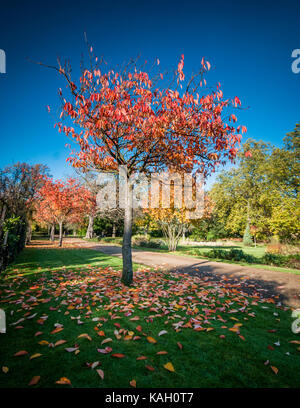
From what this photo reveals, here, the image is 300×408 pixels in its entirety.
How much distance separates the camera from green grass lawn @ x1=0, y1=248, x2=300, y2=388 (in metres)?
2.38

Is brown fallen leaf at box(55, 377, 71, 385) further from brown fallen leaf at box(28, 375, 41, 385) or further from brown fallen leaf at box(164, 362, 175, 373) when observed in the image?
brown fallen leaf at box(164, 362, 175, 373)

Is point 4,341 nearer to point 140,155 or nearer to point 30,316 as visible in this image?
point 30,316

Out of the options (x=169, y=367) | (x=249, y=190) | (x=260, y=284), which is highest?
(x=249, y=190)

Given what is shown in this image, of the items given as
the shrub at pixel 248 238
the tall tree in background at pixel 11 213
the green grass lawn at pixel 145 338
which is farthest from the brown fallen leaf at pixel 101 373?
the shrub at pixel 248 238

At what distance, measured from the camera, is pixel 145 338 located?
10.6 ft

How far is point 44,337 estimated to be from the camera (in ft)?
10.5

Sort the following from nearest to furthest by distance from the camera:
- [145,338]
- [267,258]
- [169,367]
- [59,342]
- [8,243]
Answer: [169,367] < [59,342] < [145,338] < [8,243] < [267,258]

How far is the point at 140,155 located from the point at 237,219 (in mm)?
29148

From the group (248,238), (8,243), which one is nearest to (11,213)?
(8,243)

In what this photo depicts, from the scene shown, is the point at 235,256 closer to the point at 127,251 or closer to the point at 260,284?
the point at 260,284

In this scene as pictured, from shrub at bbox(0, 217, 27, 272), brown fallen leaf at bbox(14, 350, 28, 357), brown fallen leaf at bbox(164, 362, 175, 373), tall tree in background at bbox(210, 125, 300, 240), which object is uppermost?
tall tree in background at bbox(210, 125, 300, 240)

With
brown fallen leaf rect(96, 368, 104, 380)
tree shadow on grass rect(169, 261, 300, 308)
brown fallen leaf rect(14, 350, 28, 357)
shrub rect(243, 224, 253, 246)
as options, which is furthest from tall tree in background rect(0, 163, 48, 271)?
shrub rect(243, 224, 253, 246)

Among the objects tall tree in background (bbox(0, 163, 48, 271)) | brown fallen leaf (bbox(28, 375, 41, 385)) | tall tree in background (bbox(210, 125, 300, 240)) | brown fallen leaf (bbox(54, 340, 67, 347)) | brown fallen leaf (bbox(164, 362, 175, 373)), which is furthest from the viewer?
tall tree in background (bbox(210, 125, 300, 240))

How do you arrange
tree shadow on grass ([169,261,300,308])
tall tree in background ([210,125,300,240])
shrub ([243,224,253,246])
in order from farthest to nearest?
shrub ([243,224,253,246]), tall tree in background ([210,125,300,240]), tree shadow on grass ([169,261,300,308])
